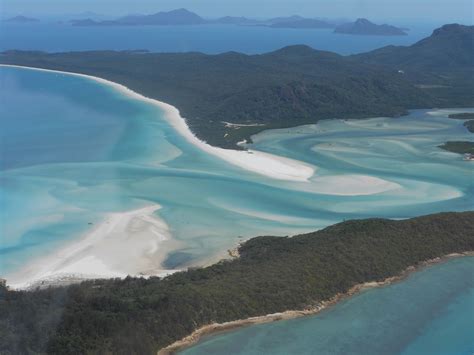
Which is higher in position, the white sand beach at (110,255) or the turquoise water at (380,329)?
the white sand beach at (110,255)

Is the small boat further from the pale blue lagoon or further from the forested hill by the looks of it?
the forested hill

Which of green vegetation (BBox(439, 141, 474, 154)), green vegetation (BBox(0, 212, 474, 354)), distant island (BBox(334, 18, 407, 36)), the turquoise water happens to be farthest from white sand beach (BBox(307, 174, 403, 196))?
distant island (BBox(334, 18, 407, 36))

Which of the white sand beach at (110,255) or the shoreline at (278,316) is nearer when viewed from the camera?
the shoreline at (278,316)

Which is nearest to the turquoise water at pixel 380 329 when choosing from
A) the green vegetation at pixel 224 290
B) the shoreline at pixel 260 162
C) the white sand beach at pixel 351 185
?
the green vegetation at pixel 224 290

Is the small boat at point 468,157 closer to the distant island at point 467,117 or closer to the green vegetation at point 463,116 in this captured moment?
the distant island at point 467,117

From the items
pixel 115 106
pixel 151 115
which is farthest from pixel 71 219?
pixel 115 106

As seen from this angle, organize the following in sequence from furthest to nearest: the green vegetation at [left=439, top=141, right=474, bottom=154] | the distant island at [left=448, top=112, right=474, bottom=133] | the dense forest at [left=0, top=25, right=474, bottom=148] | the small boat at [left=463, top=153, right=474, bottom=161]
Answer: the dense forest at [left=0, top=25, right=474, bottom=148], the distant island at [left=448, top=112, right=474, bottom=133], the green vegetation at [left=439, top=141, right=474, bottom=154], the small boat at [left=463, top=153, right=474, bottom=161]

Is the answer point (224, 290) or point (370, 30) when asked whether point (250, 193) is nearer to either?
point (224, 290)
